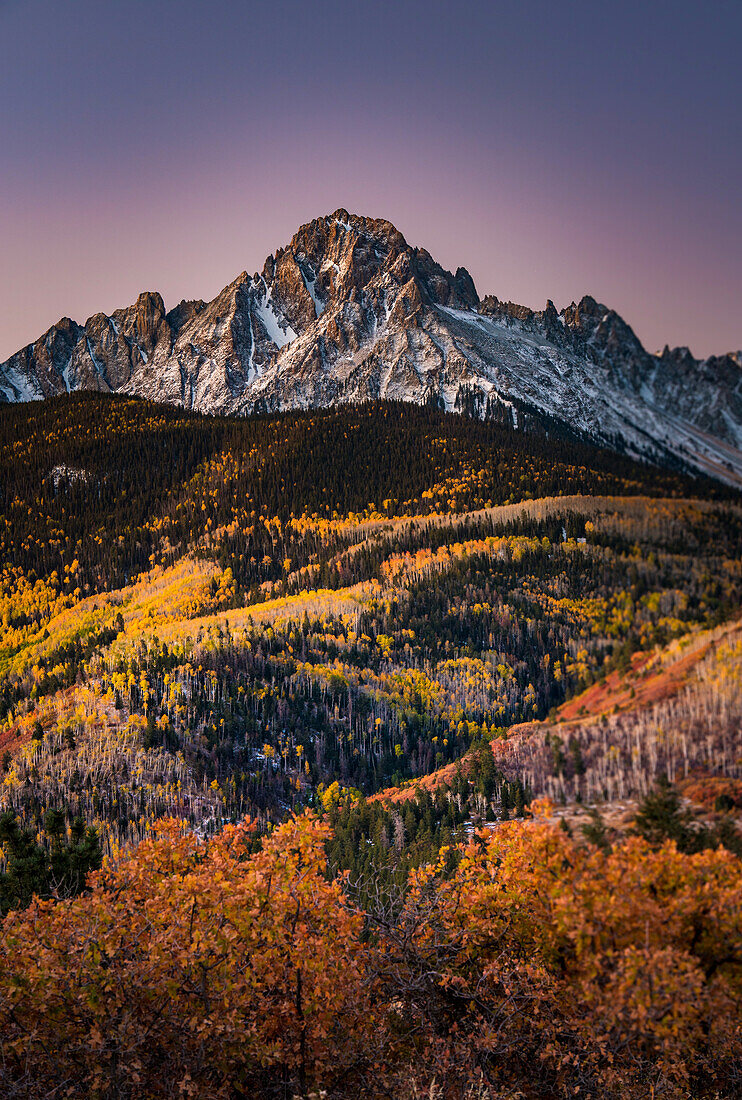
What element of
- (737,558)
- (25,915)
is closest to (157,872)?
(25,915)

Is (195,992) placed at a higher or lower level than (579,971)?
higher

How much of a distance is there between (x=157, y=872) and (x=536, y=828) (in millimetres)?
18125

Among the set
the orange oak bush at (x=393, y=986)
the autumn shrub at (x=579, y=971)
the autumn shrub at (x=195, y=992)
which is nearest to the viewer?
the autumn shrub at (x=579, y=971)

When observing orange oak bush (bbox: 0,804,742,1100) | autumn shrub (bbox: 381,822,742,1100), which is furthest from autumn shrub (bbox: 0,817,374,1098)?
autumn shrub (bbox: 381,822,742,1100)

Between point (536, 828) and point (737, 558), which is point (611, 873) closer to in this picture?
point (536, 828)

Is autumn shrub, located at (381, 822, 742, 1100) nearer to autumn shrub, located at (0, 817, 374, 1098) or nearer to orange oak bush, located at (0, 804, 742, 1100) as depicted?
orange oak bush, located at (0, 804, 742, 1100)

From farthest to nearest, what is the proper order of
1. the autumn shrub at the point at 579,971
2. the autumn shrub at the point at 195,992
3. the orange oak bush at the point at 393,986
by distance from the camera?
the autumn shrub at the point at 195,992, the orange oak bush at the point at 393,986, the autumn shrub at the point at 579,971

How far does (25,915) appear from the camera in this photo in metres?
34.0

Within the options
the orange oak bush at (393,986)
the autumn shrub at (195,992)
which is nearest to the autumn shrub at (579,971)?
the orange oak bush at (393,986)

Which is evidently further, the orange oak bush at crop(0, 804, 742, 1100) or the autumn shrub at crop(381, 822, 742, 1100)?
the orange oak bush at crop(0, 804, 742, 1100)

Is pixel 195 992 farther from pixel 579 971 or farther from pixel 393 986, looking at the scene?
pixel 579 971

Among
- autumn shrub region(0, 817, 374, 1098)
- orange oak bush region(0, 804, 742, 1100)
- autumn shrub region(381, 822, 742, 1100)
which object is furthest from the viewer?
autumn shrub region(0, 817, 374, 1098)

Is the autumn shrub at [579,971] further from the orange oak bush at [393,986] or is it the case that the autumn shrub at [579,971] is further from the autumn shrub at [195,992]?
the autumn shrub at [195,992]

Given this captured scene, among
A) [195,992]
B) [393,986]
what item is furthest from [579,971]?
[195,992]
